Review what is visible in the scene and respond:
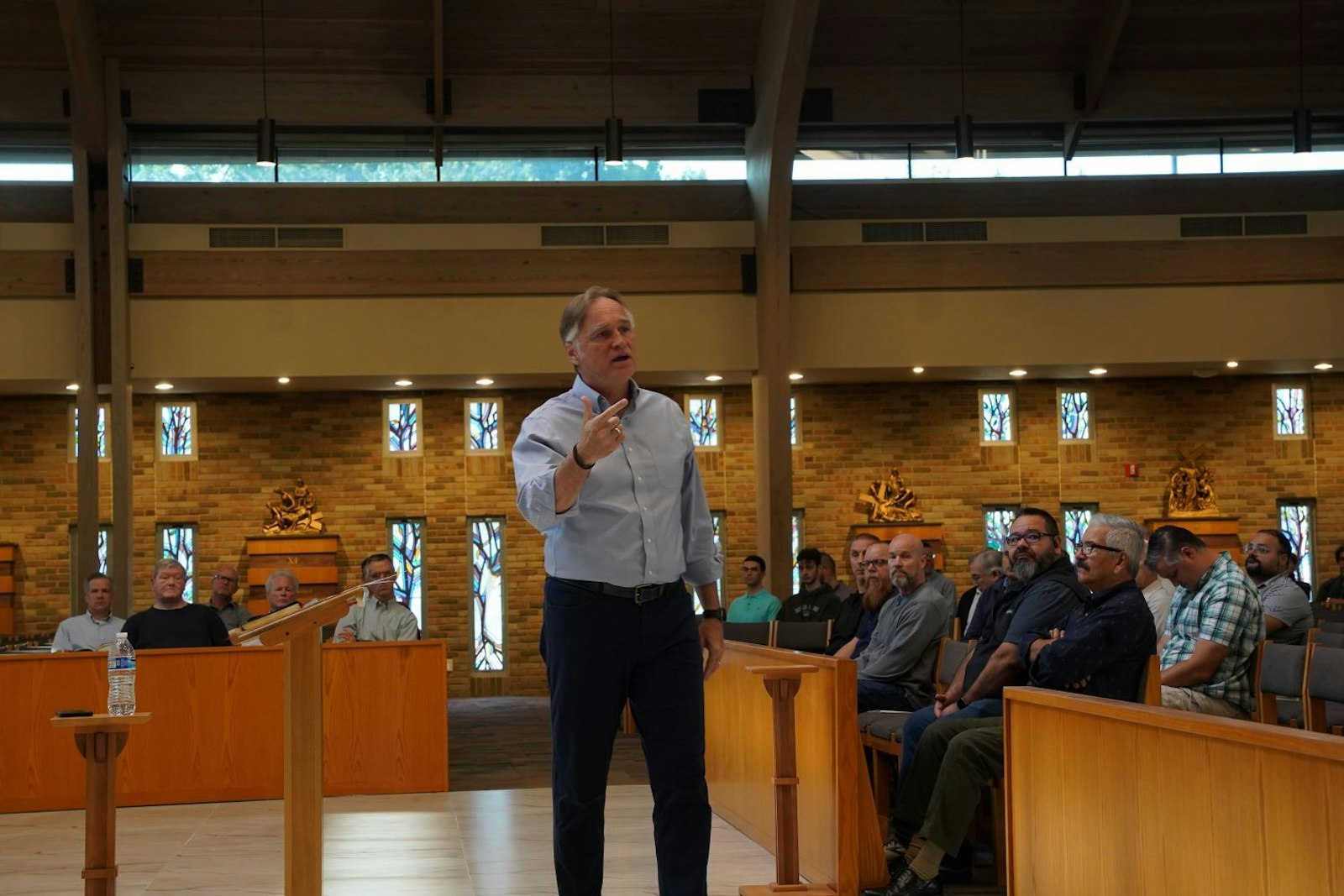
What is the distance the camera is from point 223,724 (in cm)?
729

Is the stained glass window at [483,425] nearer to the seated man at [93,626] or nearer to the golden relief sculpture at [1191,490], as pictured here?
the seated man at [93,626]

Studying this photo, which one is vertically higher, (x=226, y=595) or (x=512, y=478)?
(x=512, y=478)

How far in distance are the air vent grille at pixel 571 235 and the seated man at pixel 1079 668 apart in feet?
26.4

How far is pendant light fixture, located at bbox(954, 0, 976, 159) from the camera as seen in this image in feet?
34.2

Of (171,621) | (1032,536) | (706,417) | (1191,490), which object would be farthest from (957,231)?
(1032,536)

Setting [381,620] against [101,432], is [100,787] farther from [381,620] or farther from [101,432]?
[101,432]

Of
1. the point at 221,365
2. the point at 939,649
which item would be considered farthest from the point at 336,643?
the point at 221,365

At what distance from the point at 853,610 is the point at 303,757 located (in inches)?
242

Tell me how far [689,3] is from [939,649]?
702 centimetres

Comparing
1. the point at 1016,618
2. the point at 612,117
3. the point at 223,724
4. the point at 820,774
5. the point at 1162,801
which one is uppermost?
the point at 612,117

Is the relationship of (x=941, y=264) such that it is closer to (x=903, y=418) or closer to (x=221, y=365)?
(x=903, y=418)

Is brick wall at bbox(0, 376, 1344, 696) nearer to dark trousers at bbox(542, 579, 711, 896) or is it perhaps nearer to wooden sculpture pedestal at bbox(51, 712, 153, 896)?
wooden sculpture pedestal at bbox(51, 712, 153, 896)

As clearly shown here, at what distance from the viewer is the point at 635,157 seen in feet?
40.6

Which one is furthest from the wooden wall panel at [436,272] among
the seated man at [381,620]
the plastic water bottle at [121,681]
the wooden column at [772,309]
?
the plastic water bottle at [121,681]
